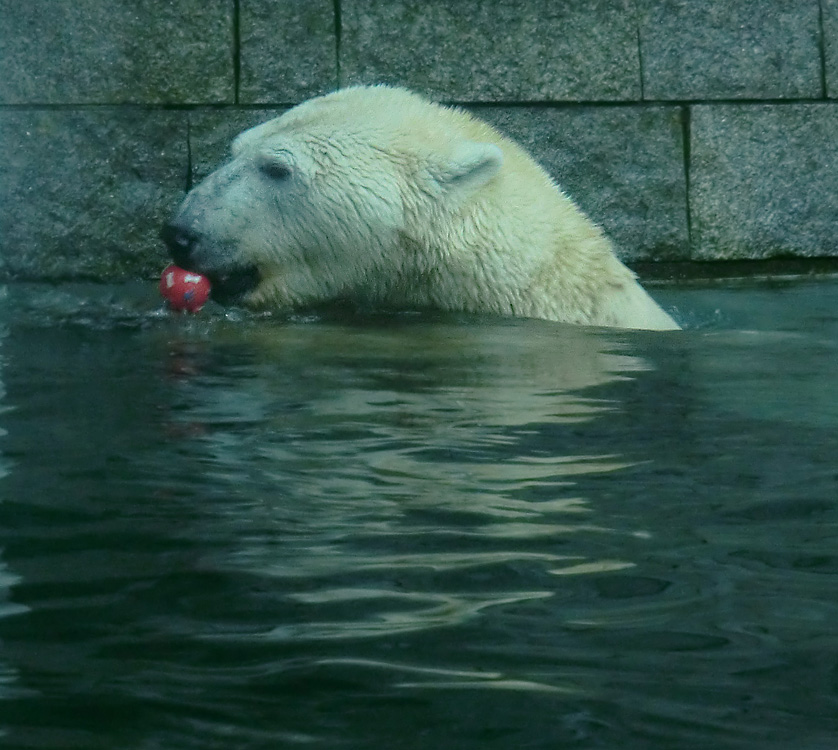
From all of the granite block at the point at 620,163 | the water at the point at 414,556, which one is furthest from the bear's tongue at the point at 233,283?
the granite block at the point at 620,163

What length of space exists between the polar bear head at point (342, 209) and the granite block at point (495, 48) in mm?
1709

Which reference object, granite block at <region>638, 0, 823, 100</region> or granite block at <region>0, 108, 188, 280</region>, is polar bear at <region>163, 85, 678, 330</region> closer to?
granite block at <region>0, 108, 188, 280</region>

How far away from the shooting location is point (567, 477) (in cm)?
237

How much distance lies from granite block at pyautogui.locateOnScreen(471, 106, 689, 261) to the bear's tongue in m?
2.18

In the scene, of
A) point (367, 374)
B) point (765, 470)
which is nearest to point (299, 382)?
point (367, 374)

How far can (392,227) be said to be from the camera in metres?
4.49

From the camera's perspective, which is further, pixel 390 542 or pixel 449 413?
pixel 449 413

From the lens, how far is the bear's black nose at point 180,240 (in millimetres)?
4434

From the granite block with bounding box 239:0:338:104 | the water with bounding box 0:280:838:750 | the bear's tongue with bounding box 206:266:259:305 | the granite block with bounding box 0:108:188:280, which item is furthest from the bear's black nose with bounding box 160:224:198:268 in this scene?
the granite block with bounding box 239:0:338:104

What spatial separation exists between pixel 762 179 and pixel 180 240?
3325 mm

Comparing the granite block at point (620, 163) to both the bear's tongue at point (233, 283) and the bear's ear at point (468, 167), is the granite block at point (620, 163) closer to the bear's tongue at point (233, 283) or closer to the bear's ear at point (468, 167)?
the bear's ear at point (468, 167)

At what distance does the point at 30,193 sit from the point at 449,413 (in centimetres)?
378

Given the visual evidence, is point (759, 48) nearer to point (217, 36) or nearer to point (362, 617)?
point (217, 36)

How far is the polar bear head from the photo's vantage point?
4457 mm
